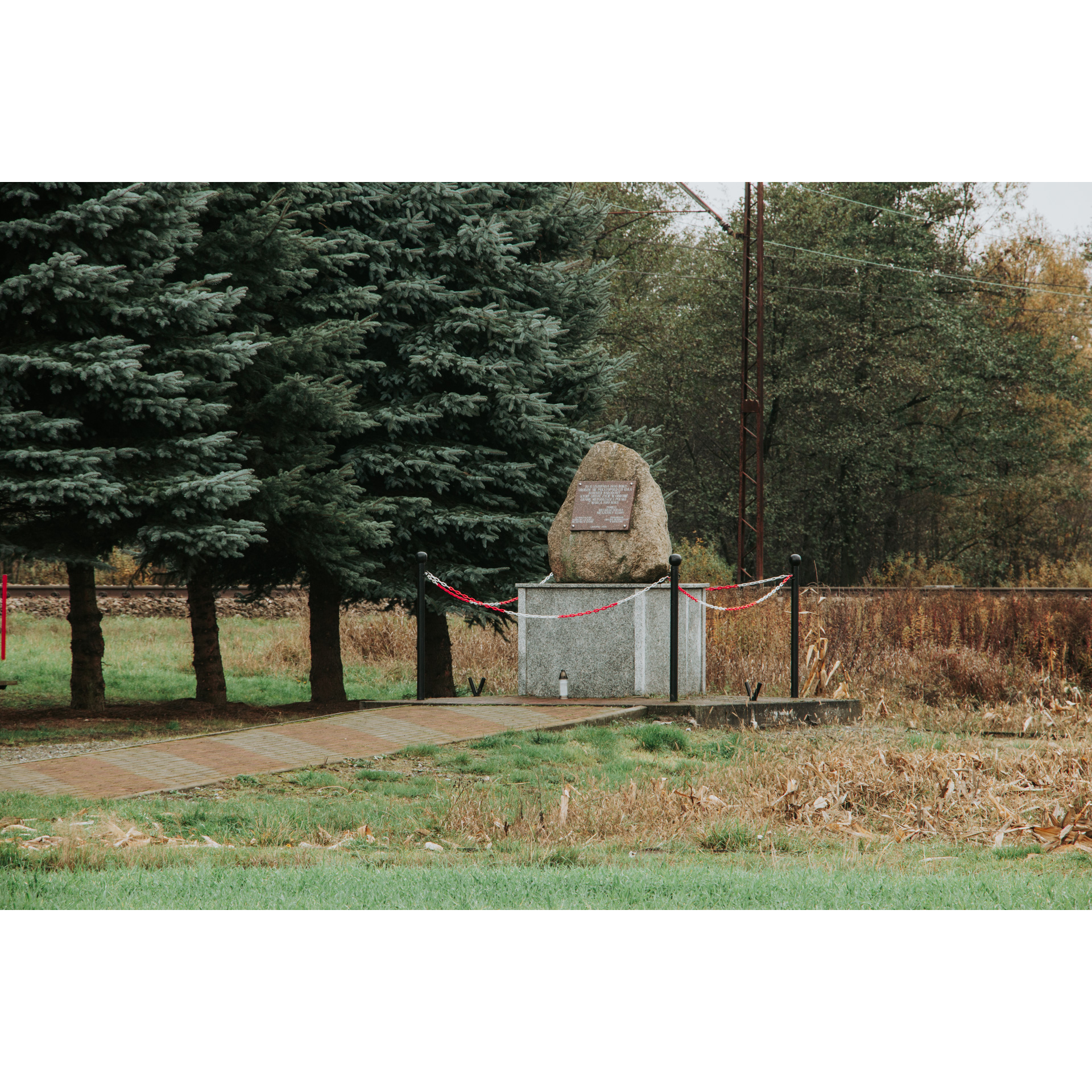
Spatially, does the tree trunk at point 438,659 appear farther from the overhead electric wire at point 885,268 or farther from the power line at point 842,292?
the power line at point 842,292

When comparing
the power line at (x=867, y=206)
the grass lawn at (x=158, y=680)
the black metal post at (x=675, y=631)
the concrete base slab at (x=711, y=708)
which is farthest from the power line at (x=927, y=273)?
the black metal post at (x=675, y=631)

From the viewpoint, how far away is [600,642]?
11320 millimetres

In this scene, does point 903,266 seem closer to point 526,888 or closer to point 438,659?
point 438,659

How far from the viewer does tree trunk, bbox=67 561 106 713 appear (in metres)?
12.3

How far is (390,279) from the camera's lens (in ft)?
45.5

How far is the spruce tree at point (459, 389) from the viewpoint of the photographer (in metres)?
13.3

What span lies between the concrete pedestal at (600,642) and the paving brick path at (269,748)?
0.72 m

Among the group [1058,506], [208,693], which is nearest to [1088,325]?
[1058,506]

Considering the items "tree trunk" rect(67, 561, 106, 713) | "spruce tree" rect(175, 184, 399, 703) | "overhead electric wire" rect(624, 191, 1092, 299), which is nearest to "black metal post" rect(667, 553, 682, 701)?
"spruce tree" rect(175, 184, 399, 703)

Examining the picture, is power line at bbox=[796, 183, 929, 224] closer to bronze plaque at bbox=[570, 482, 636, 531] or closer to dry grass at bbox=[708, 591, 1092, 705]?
dry grass at bbox=[708, 591, 1092, 705]

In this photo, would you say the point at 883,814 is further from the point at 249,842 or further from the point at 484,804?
the point at 249,842

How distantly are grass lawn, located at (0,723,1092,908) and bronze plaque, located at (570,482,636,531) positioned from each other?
7.71ft

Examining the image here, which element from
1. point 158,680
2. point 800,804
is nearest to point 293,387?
point 800,804

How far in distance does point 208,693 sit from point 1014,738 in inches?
337
